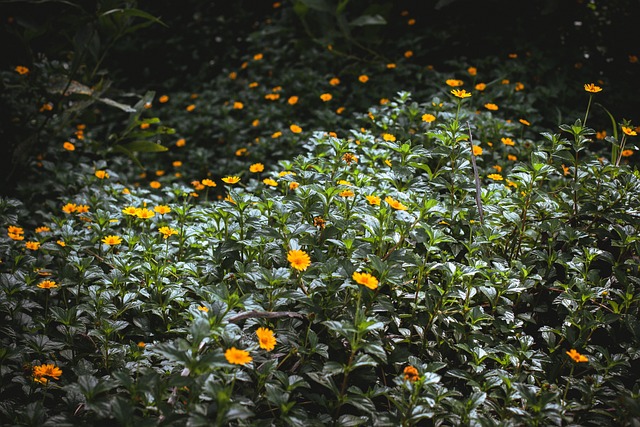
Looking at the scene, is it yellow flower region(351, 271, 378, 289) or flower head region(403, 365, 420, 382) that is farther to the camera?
Answer: yellow flower region(351, 271, 378, 289)

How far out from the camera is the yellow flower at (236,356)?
3.71 feet

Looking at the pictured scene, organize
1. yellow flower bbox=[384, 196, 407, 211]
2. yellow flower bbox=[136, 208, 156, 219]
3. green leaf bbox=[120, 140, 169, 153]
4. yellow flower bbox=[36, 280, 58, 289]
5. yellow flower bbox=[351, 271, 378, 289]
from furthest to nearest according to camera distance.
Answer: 1. green leaf bbox=[120, 140, 169, 153]
2. yellow flower bbox=[136, 208, 156, 219]
3. yellow flower bbox=[36, 280, 58, 289]
4. yellow flower bbox=[384, 196, 407, 211]
5. yellow flower bbox=[351, 271, 378, 289]

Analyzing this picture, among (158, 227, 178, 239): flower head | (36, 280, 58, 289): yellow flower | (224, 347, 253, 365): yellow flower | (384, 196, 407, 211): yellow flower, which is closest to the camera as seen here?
(224, 347, 253, 365): yellow flower

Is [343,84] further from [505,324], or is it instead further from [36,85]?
[505,324]

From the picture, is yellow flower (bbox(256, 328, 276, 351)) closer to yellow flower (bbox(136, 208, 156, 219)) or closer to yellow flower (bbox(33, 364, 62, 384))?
yellow flower (bbox(33, 364, 62, 384))

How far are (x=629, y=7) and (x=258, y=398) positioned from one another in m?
3.65

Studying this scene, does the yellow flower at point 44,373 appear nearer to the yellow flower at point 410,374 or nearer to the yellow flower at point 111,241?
the yellow flower at point 111,241

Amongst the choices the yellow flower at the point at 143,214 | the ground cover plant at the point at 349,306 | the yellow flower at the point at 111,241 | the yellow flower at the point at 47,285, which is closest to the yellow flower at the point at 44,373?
the ground cover plant at the point at 349,306

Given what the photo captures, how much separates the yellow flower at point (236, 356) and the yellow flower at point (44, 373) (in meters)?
0.57

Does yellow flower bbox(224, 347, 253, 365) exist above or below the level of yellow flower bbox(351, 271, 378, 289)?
below

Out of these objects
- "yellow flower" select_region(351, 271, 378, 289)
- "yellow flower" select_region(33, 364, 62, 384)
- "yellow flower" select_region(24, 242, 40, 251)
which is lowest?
"yellow flower" select_region(24, 242, 40, 251)

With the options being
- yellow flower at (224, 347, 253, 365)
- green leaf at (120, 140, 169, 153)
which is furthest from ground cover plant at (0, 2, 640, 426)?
green leaf at (120, 140, 169, 153)

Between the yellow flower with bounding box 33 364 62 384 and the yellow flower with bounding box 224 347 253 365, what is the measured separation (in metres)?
0.57

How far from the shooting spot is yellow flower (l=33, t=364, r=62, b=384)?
138 centimetres
